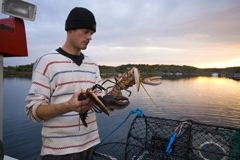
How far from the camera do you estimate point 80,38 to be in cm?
179

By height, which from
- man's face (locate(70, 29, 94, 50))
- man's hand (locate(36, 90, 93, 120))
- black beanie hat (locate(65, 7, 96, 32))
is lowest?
man's hand (locate(36, 90, 93, 120))

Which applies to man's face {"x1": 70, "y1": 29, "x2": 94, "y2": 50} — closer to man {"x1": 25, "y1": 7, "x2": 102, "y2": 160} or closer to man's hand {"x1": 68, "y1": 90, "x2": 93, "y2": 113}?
man {"x1": 25, "y1": 7, "x2": 102, "y2": 160}

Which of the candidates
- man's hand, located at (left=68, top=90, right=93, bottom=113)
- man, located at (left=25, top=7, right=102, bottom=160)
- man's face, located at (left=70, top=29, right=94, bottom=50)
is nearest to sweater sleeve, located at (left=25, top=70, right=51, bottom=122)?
man, located at (left=25, top=7, right=102, bottom=160)

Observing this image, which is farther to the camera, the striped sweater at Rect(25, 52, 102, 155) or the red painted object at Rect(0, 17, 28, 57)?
the red painted object at Rect(0, 17, 28, 57)

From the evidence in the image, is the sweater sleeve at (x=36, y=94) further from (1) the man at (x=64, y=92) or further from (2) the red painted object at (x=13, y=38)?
(2) the red painted object at (x=13, y=38)

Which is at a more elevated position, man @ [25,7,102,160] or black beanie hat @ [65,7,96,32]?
black beanie hat @ [65,7,96,32]

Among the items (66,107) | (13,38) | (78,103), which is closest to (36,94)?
(66,107)

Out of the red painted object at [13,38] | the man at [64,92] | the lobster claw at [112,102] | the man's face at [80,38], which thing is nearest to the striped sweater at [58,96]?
the man at [64,92]

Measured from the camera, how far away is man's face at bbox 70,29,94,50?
1.79m

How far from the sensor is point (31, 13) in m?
2.33

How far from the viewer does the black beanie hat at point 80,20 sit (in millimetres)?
1738

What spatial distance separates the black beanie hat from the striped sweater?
1.41 feet

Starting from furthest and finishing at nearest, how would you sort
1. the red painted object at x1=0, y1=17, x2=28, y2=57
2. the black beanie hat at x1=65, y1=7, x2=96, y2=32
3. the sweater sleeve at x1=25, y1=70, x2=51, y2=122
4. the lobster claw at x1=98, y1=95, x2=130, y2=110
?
the red painted object at x1=0, y1=17, x2=28, y2=57, the black beanie hat at x1=65, y1=7, x2=96, y2=32, the lobster claw at x1=98, y1=95, x2=130, y2=110, the sweater sleeve at x1=25, y1=70, x2=51, y2=122

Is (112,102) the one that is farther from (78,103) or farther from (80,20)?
(80,20)
